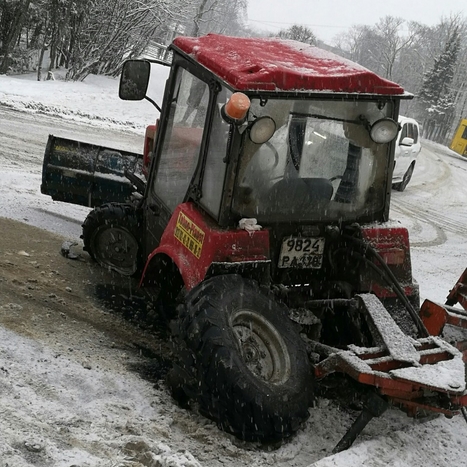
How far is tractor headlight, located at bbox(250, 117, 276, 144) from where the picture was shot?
409cm

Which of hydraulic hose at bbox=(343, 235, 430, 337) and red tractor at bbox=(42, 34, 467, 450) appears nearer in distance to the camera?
red tractor at bbox=(42, 34, 467, 450)

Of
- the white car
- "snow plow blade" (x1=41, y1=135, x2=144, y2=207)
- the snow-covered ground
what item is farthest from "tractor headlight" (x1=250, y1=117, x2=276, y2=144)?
the white car

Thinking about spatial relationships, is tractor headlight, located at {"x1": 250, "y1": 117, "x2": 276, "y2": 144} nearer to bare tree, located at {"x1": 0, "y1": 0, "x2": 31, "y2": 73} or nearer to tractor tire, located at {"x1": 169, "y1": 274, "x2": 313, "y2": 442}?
tractor tire, located at {"x1": 169, "y1": 274, "x2": 313, "y2": 442}

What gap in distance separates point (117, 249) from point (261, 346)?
264 cm

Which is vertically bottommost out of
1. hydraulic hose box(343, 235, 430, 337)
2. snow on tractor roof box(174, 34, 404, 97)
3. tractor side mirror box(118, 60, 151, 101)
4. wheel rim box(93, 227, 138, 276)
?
wheel rim box(93, 227, 138, 276)

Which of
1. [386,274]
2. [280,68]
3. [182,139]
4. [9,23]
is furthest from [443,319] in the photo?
[9,23]

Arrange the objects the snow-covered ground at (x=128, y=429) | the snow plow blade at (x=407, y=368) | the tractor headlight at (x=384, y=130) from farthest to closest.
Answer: the tractor headlight at (x=384, y=130), the snow plow blade at (x=407, y=368), the snow-covered ground at (x=128, y=429)

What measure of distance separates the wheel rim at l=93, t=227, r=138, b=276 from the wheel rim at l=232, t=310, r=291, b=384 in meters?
2.34

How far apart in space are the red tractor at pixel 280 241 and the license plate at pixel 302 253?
1 cm

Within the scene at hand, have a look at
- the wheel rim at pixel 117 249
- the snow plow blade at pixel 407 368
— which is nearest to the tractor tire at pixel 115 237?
the wheel rim at pixel 117 249

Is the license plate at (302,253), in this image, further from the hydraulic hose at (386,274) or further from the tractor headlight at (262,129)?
the tractor headlight at (262,129)

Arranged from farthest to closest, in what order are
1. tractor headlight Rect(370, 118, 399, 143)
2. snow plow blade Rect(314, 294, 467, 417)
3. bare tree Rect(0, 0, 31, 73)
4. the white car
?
bare tree Rect(0, 0, 31, 73) < the white car < tractor headlight Rect(370, 118, 399, 143) < snow plow blade Rect(314, 294, 467, 417)

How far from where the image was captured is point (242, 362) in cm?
385

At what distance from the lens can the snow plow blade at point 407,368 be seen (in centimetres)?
374
